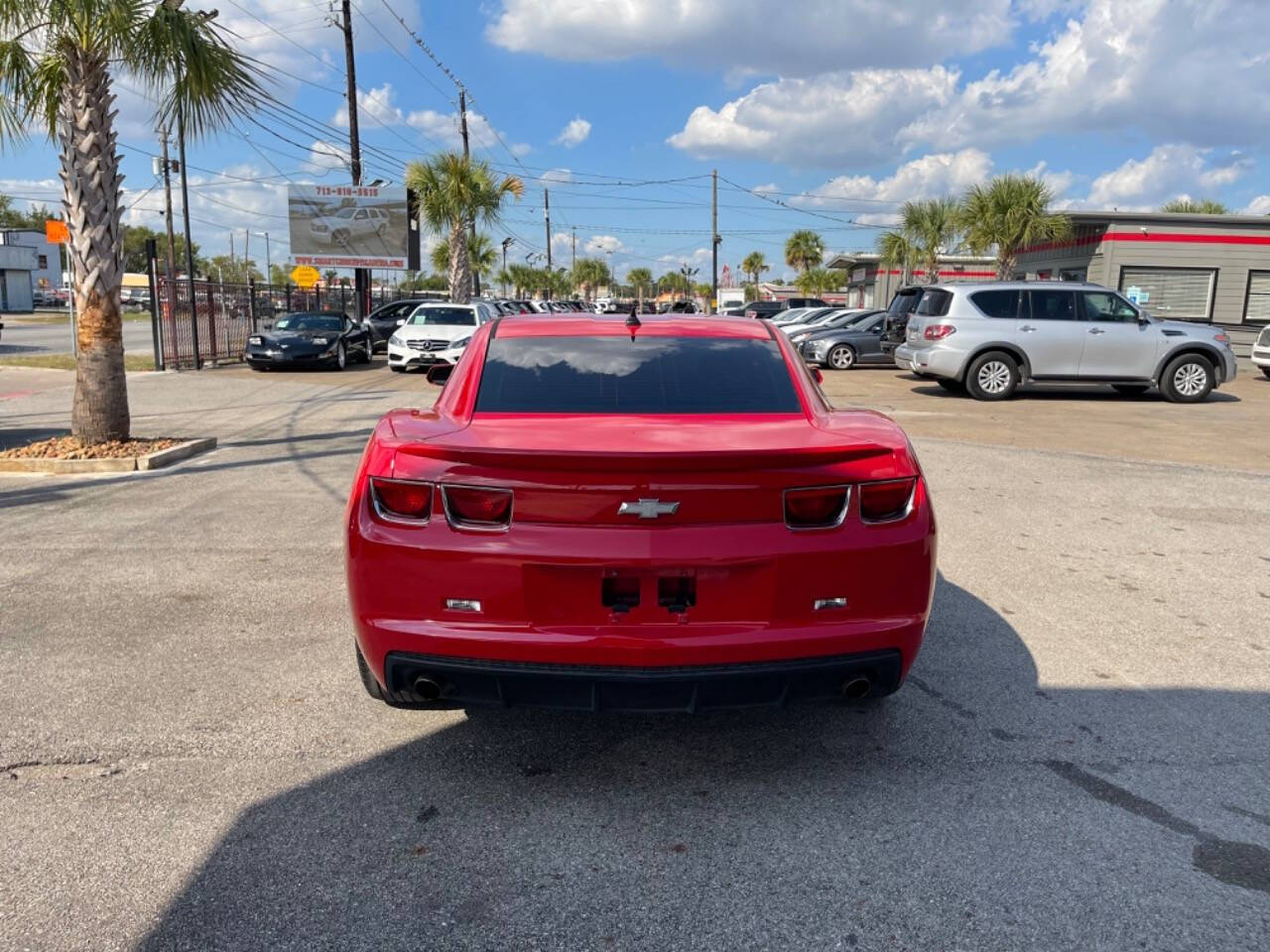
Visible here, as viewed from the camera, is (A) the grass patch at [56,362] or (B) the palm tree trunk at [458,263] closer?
(A) the grass patch at [56,362]

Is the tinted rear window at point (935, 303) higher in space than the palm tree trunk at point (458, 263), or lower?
lower

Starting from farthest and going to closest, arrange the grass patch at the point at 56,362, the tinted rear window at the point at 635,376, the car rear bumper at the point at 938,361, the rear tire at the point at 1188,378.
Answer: the grass patch at the point at 56,362, the rear tire at the point at 1188,378, the car rear bumper at the point at 938,361, the tinted rear window at the point at 635,376

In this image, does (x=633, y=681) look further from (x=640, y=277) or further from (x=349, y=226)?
(x=640, y=277)

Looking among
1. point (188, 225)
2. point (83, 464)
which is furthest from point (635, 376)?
point (188, 225)

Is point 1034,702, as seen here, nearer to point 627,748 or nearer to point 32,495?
point 627,748

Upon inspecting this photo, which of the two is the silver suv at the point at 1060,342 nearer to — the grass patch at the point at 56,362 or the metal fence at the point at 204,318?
the metal fence at the point at 204,318

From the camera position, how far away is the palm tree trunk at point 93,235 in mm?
9164

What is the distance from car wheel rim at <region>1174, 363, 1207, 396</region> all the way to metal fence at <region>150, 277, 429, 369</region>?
1919 cm

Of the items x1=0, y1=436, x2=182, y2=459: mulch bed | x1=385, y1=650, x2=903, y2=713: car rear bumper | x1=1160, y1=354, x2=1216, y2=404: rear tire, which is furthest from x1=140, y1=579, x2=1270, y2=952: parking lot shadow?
x1=1160, y1=354, x2=1216, y2=404: rear tire

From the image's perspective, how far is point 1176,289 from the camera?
29422mm

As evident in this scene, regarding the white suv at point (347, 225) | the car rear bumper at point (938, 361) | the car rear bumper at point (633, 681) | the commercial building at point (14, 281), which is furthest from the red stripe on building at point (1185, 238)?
the commercial building at point (14, 281)

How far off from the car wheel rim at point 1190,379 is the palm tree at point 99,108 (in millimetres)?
14486

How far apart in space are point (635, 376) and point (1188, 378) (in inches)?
599

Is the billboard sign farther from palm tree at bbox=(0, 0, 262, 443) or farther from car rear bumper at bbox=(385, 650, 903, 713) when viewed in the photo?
car rear bumper at bbox=(385, 650, 903, 713)
